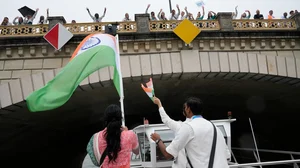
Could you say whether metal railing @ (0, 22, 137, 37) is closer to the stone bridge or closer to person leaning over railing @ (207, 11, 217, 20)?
the stone bridge

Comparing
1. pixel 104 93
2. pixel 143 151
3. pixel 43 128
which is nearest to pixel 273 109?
pixel 104 93

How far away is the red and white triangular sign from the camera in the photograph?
36.1 ft

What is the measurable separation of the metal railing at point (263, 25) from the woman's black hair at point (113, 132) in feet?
32.8

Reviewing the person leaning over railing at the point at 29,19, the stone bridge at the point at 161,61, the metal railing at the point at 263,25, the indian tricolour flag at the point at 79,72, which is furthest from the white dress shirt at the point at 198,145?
the person leaning over railing at the point at 29,19

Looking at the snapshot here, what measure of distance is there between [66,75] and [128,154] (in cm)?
310

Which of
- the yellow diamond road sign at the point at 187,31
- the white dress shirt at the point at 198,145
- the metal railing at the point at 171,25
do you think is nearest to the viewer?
the white dress shirt at the point at 198,145

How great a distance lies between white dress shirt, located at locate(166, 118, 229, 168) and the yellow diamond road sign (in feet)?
26.9

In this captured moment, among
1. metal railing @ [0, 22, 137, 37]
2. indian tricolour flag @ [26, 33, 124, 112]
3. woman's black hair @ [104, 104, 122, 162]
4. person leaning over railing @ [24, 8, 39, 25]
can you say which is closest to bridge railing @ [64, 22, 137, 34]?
metal railing @ [0, 22, 137, 37]

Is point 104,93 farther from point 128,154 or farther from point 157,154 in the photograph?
point 128,154

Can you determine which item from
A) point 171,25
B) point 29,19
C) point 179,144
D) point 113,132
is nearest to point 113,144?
point 113,132

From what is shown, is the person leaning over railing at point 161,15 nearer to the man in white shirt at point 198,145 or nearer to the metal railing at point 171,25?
the metal railing at point 171,25

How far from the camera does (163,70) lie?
11.4 meters

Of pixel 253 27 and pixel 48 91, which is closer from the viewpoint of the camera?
pixel 48 91

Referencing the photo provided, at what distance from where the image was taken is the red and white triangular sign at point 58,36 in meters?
11.0
